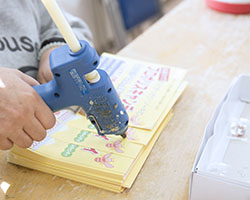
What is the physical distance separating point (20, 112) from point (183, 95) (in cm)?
40

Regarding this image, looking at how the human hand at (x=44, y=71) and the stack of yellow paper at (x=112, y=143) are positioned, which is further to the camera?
the human hand at (x=44, y=71)

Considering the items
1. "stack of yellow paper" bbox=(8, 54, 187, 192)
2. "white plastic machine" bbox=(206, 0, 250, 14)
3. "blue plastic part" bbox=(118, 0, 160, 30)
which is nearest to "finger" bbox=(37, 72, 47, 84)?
"stack of yellow paper" bbox=(8, 54, 187, 192)

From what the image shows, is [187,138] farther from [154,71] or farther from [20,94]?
[20,94]

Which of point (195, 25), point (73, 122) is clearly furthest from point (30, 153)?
point (195, 25)

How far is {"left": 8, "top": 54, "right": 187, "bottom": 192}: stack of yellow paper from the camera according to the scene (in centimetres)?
59

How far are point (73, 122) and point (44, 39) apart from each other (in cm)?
30

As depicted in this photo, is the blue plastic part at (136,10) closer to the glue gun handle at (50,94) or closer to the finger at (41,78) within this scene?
the finger at (41,78)

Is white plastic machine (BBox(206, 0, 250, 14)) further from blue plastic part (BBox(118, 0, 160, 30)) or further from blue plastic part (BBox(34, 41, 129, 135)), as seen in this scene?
blue plastic part (BBox(118, 0, 160, 30))

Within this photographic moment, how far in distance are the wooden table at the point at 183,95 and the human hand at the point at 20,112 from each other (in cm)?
10

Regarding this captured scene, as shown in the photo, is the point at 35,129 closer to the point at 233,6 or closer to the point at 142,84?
the point at 142,84

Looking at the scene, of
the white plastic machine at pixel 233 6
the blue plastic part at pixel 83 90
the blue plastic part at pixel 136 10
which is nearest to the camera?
the blue plastic part at pixel 83 90

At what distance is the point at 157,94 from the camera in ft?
2.48

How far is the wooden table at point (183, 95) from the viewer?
0.59 metres

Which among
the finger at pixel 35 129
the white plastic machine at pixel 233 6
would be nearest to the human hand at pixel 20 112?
the finger at pixel 35 129
